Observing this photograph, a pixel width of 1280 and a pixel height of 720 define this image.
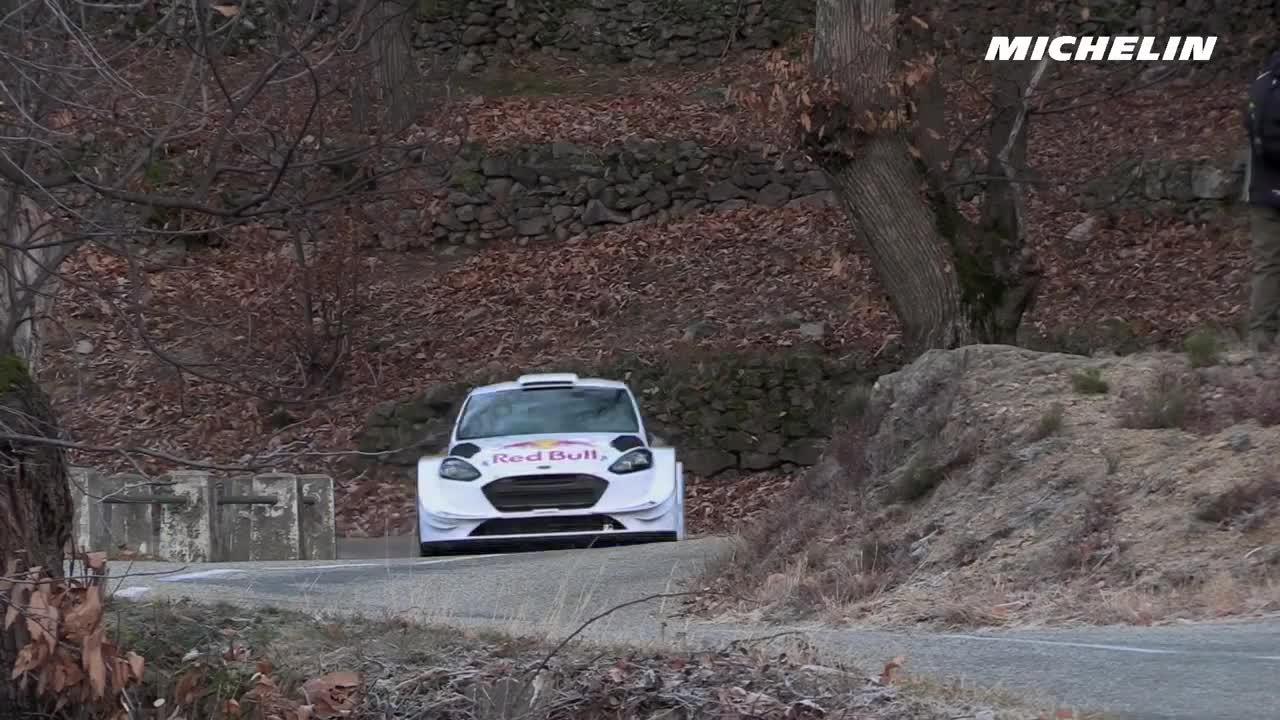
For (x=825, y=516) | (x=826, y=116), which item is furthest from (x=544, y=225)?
(x=825, y=516)

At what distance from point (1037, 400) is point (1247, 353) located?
1.37 meters

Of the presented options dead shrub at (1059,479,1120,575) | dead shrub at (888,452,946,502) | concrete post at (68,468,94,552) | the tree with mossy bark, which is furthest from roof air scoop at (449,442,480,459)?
dead shrub at (1059,479,1120,575)

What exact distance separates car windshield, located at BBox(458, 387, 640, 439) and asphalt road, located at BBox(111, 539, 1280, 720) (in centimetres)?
131

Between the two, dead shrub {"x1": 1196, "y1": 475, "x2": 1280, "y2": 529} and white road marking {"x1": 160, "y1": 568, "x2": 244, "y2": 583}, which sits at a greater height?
dead shrub {"x1": 1196, "y1": 475, "x2": 1280, "y2": 529}

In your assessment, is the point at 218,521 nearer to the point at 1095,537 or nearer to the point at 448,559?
the point at 448,559

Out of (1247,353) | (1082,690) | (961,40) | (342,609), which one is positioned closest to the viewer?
(1082,690)

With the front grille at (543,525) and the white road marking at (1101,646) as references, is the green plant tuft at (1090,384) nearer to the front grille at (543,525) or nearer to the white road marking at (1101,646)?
the white road marking at (1101,646)

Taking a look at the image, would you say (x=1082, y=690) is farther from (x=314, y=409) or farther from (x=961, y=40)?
(x=961, y=40)

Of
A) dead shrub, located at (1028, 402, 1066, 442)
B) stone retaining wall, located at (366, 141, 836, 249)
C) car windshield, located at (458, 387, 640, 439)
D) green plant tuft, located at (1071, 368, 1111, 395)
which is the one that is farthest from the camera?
stone retaining wall, located at (366, 141, 836, 249)

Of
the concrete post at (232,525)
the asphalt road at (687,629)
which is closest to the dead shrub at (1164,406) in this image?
the asphalt road at (687,629)

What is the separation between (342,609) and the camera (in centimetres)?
909

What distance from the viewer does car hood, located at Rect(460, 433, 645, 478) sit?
45.8 feet

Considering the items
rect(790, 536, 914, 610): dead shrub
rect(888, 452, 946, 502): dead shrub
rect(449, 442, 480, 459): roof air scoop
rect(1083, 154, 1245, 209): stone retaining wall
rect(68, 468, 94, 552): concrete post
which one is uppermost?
rect(1083, 154, 1245, 209): stone retaining wall

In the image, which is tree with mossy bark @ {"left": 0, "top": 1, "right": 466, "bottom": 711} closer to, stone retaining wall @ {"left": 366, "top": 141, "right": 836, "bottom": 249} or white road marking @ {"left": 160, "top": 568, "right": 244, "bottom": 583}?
white road marking @ {"left": 160, "top": 568, "right": 244, "bottom": 583}
